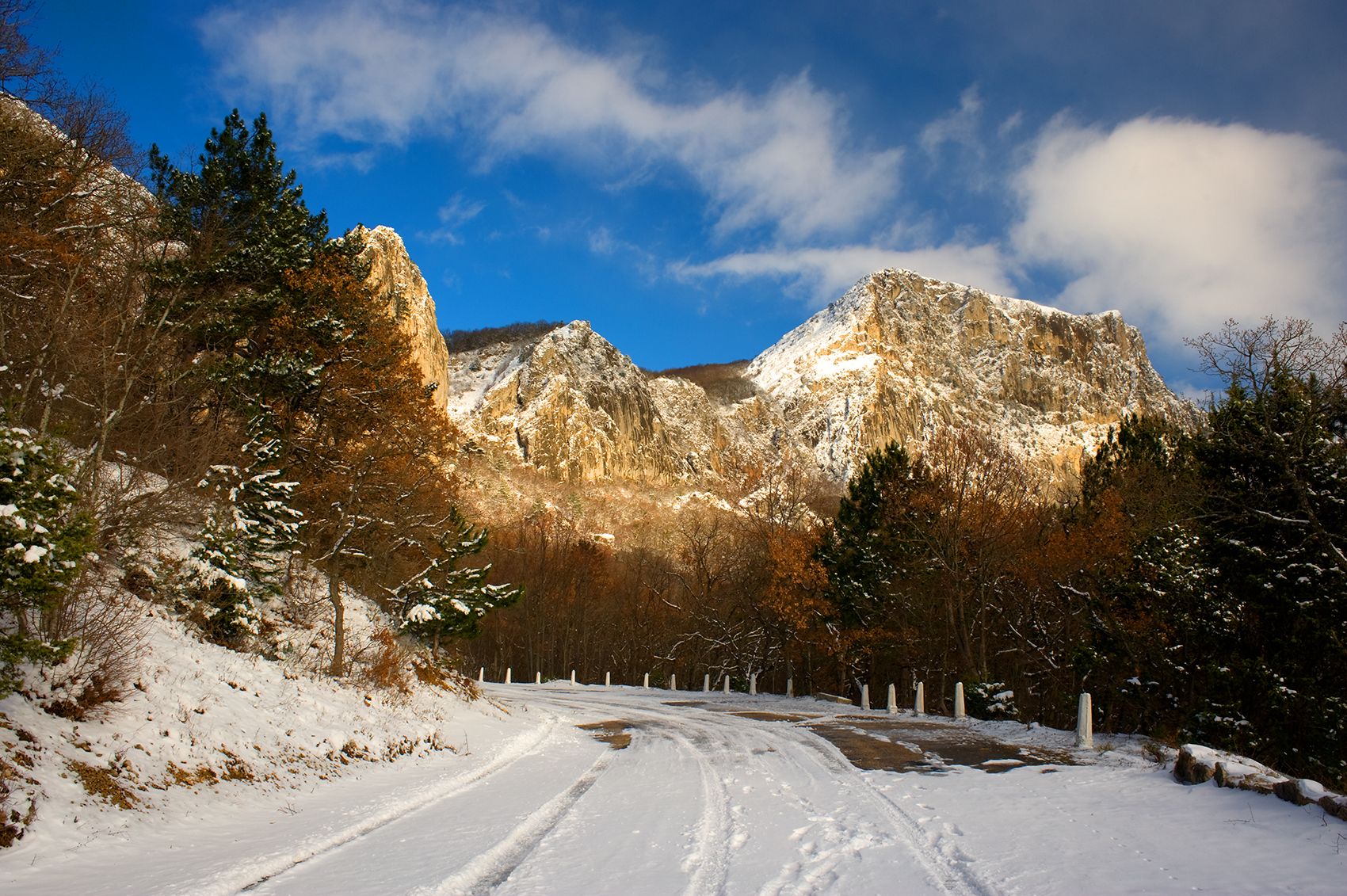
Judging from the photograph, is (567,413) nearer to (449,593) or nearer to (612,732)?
(449,593)

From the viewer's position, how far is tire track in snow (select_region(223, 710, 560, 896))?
5.50 m

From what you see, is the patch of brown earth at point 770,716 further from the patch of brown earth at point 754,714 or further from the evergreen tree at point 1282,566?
the evergreen tree at point 1282,566

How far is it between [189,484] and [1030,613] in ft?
105

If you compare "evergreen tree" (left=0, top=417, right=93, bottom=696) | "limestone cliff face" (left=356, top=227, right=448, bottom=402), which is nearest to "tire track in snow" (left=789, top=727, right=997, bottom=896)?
"evergreen tree" (left=0, top=417, right=93, bottom=696)

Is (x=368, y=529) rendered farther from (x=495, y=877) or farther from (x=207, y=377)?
(x=495, y=877)

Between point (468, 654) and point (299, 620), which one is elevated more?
point (299, 620)

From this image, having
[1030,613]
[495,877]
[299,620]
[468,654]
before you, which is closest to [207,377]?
[299,620]

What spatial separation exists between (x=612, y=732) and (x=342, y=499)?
26.1ft

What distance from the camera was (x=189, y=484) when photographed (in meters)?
12.9

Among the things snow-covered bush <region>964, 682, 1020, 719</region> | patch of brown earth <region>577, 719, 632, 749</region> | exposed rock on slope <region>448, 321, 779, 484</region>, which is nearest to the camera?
patch of brown earth <region>577, 719, 632, 749</region>

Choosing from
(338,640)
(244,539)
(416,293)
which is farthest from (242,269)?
(416,293)

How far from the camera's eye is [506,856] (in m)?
6.34

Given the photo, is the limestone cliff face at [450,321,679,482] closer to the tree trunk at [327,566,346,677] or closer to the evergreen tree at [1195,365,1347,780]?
the tree trunk at [327,566,346,677]

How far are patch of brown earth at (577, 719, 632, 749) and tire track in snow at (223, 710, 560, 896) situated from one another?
2.03 m
